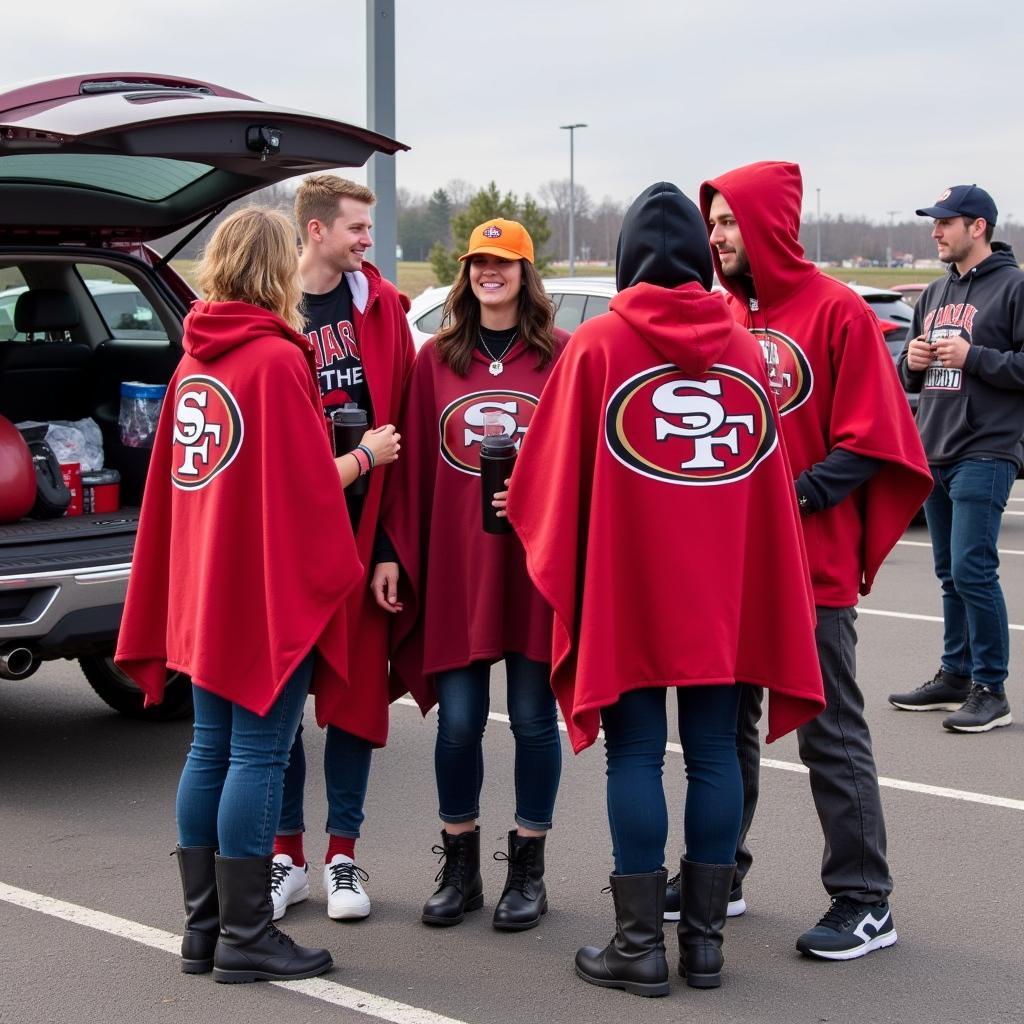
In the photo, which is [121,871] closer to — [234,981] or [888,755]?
[234,981]

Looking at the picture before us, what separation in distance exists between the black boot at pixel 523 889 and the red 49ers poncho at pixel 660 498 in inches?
26.1

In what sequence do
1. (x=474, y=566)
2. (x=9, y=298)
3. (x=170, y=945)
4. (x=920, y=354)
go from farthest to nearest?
1. (x=9, y=298)
2. (x=920, y=354)
3. (x=474, y=566)
4. (x=170, y=945)

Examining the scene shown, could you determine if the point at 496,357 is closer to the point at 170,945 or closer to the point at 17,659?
the point at 170,945

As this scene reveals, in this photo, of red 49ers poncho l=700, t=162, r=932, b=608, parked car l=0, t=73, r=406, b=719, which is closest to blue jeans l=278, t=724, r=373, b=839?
parked car l=0, t=73, r=406, b=719

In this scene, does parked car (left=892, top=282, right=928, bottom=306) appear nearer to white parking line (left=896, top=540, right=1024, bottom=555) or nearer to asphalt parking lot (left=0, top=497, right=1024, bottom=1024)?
white parking line (left=896, top=540, right=1024, bottom=555)

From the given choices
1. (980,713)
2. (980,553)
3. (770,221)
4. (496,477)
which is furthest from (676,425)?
(980,713)

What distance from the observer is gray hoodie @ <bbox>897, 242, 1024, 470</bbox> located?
6188 millimetres

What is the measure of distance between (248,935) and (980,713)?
3.48 m

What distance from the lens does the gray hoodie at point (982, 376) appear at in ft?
20.3

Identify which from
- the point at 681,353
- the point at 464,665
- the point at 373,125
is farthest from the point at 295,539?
the point at 373,125

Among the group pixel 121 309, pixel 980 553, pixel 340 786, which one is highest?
pixel 121 309

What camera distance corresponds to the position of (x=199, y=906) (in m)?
3.88

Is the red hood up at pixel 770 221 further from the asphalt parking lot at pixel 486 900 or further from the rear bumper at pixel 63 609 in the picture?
the rear bumper at pixel 63 609

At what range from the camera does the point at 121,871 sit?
462 cm
